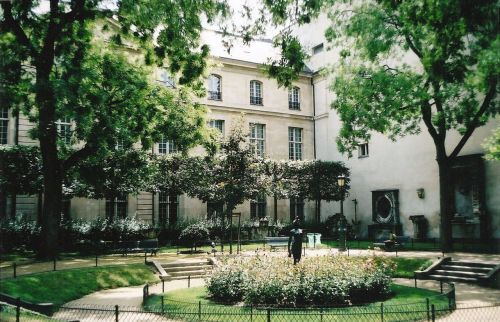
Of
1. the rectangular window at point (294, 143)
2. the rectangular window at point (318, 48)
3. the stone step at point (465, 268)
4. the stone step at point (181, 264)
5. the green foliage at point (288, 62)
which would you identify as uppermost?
the rectangular window at point (318, 48)

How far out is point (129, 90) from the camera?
18984 millimetres

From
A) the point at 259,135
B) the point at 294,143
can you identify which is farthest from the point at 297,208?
the point at 259,135

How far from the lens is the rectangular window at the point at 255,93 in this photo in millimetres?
36719

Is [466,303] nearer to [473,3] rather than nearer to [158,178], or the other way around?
[473,3]

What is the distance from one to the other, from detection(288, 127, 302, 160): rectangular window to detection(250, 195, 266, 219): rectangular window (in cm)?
476

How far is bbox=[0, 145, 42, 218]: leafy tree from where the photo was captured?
2333 centimetres

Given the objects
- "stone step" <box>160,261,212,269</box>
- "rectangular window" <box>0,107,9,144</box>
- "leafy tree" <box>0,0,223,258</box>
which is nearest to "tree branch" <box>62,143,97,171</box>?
"leafy tree" <box>0,0,223,258</box>

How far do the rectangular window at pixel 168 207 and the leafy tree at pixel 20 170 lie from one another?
9232 mm

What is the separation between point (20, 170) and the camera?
23.7 meters

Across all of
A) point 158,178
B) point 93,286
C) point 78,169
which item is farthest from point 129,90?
point 158,178

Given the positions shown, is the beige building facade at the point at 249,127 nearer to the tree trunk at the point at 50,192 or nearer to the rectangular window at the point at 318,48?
the rectangular window at the point at 318,48

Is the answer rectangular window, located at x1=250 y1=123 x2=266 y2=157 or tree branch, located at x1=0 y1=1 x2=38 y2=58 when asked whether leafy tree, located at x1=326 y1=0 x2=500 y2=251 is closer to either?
tree branch, located at x1=0 y1=1 x2=38 y2=58

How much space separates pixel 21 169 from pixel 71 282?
10.7 meters

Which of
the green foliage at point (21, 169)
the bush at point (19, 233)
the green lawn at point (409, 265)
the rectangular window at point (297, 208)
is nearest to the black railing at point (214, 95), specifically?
the rectangular window at point (297, 208)
